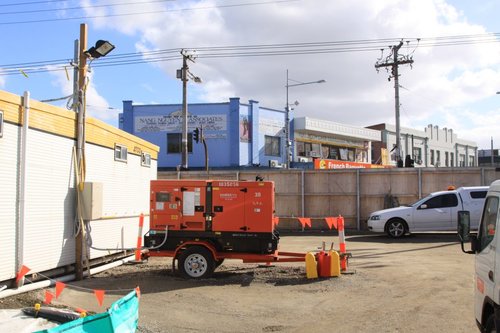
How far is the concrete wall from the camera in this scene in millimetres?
22234

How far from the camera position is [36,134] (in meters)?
9.34

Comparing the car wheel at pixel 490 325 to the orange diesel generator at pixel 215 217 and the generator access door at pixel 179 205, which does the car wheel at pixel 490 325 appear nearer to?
the orange diesel generator at pixel 215 217

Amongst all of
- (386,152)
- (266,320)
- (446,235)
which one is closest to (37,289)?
(266,320)

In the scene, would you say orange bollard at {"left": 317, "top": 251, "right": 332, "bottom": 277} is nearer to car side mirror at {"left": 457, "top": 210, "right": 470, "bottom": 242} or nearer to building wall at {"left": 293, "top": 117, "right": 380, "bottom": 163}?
car side mirror at {"left": 457, "top": 210, "right": 470, "bottom": 242}

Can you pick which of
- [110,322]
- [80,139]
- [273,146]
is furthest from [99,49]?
[273,146]

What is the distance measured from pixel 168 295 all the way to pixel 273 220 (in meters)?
2.81

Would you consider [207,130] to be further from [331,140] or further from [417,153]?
[417,153]

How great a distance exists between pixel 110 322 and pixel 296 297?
4.68 metres

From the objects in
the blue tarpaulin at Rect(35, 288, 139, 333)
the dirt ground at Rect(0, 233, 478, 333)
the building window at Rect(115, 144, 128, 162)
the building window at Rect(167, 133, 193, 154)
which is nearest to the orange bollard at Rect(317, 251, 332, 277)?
the dirt ground at Rect(0, 233, 478, 333)

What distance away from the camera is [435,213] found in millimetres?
18250

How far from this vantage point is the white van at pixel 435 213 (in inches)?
707

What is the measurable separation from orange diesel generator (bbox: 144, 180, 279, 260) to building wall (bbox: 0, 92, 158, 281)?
65.7 inches

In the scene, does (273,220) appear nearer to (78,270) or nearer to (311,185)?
(78,270)

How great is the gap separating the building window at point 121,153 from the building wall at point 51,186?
0.51 ft
